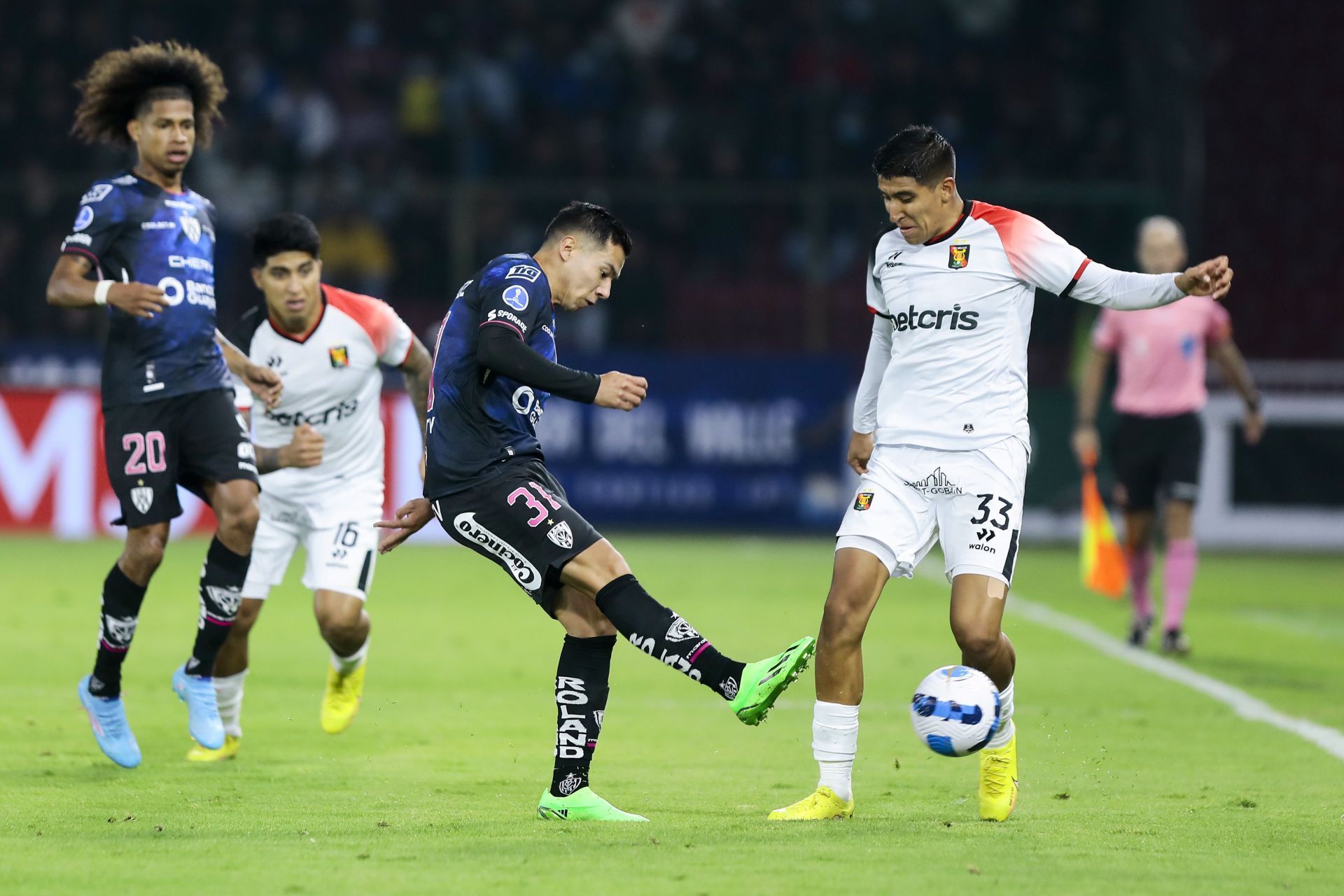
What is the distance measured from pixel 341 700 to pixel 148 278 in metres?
1.91

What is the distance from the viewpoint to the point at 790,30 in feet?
72.2

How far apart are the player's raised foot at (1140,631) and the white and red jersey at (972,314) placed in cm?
522

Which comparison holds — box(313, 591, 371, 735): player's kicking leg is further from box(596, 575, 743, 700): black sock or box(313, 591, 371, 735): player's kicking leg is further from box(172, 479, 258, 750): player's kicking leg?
box(596, 575, 743, 700): black sock

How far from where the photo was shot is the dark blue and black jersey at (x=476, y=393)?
578cm

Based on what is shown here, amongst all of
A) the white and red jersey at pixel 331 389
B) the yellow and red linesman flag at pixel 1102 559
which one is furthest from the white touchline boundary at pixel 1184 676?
the white and red jersey at pixel 331 389

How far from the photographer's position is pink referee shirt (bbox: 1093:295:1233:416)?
11.0 meters

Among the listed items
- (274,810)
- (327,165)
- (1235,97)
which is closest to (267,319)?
(274,810)

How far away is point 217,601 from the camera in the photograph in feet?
23.0

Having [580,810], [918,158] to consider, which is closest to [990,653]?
[580,810]

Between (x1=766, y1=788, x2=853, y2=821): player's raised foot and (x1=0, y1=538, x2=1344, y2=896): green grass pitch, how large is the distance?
79mm

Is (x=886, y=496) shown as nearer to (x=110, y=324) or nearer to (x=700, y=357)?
(x=110, y=324)

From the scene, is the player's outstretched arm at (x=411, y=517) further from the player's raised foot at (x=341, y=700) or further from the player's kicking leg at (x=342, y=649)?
the player's raised foot at (x=341, y=700)

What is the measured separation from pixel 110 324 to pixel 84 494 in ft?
32.7

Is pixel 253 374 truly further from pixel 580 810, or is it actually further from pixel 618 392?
pixel 580 810
